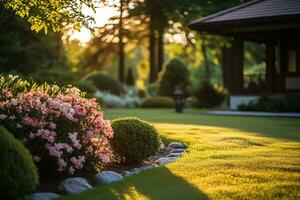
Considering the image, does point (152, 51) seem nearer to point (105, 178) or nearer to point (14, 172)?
point (105, 178)

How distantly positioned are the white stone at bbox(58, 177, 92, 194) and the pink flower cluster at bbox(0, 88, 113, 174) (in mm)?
484

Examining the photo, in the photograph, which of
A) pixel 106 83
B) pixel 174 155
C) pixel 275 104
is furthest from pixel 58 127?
pixel 106 83

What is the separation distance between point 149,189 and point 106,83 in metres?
28.4

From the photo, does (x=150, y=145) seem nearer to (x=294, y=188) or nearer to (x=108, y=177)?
(x=108, y=177)

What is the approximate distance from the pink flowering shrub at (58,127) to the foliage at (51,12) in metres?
1.44

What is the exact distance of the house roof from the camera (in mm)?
22052

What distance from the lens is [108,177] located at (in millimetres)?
8672

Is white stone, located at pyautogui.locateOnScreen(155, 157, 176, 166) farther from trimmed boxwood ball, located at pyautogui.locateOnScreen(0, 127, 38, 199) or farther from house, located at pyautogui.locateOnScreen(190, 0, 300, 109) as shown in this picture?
house, located at pyautogui.locateOnScreen(190, 0, 300, 109)

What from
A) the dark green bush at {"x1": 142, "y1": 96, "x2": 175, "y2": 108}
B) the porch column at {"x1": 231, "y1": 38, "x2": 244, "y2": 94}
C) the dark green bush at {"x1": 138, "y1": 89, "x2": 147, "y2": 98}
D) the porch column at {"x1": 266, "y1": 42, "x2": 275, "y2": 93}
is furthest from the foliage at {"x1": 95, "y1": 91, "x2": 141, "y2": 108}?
the porch column at {"x1": 266, "y1": 42, "x2": 275, "y2": 93}

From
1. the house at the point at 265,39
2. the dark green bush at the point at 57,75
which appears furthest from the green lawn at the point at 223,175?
the dark green bush at the point at 57,75

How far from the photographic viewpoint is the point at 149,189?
7.72m

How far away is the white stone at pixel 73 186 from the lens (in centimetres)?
802

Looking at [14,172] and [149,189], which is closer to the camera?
[14,172]

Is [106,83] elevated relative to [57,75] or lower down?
lower down
